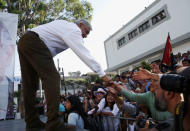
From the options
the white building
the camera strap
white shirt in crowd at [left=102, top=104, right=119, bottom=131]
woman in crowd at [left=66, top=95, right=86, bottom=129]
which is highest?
the white building

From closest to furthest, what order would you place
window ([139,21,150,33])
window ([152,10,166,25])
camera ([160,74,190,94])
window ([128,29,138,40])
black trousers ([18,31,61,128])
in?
camera ([160,74,190,94])
black trousers ([18,31,61,128])
window ([152,10,166,25])
window ([139,21,150,33])
window ([128,29,138,40])

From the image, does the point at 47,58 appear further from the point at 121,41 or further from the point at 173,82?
the point at 121,41

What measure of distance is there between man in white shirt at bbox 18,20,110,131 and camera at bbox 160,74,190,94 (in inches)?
41.2

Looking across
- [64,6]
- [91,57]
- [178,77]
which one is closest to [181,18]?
[64,6]

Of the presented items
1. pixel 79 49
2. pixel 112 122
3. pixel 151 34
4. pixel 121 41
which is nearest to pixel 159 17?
pixel 151 34

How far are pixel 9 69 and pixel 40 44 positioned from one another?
12.5 feet

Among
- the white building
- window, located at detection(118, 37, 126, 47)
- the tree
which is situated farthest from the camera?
window, located at detection(118, 37, 126, 47)

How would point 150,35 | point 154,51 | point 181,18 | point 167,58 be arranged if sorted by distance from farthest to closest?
point 150,35
point 154,51
point 181,18
point 167,58

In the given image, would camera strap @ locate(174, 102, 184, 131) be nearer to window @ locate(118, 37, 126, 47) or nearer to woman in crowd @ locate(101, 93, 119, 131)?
woman in crowd @ locate(101, 93, 119, 131)

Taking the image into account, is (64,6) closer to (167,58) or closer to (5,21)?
(5,21)

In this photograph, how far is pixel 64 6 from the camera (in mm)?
10453

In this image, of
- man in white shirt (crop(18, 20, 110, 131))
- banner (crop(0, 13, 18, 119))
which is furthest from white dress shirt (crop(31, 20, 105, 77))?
banner (crop(0, 13, 18, 119))

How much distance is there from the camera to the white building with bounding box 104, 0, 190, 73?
37.4 feet

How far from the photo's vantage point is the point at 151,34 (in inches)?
Answer: 561
